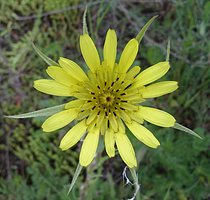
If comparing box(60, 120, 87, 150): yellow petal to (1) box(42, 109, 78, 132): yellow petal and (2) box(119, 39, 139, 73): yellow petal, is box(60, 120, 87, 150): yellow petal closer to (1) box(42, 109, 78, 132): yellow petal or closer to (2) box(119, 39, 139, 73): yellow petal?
(1) box(42, 109, 78, 132): yellow petal

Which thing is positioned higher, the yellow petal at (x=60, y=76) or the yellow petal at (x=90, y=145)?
the yellow petal at (x=60, y=76)

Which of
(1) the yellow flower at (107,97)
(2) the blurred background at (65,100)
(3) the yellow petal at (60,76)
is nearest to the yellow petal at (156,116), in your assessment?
(1) the yellow flower at (107,97)

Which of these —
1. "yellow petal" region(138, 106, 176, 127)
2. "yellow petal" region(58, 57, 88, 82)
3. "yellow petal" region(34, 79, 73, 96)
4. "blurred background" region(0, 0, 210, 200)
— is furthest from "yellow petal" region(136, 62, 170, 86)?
"blurred background" region(0, 0, 210, 200)

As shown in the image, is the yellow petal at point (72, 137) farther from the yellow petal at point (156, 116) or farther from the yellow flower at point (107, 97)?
the yellow petal at point (156, 116)

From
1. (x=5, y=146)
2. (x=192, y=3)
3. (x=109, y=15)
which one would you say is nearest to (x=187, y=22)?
(x=192, y=3)

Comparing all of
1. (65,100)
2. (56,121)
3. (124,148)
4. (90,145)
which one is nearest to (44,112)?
(56,121)

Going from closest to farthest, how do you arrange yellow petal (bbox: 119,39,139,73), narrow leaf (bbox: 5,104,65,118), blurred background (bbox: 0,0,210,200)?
narrow leaf (bbox: 5,104,65,118), yellow petal (bbox: 119,39,139,73), blurred background (bbox: 0,0,210,200)

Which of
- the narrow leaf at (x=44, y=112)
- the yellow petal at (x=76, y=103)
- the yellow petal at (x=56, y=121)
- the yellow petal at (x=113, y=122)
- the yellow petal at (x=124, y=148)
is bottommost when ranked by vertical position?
the yellow petal at (x=124, y=148)

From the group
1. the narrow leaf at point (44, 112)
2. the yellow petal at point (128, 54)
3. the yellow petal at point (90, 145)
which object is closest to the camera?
the narrow leaf at point (44, 112)
